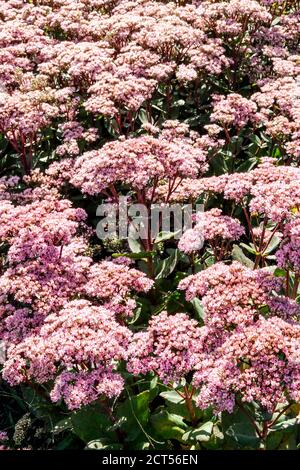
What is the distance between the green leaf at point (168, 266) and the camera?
8516 millimetres

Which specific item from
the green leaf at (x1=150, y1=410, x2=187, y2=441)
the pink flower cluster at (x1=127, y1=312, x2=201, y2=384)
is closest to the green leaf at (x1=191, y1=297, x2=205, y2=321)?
the pink flower cluster at (x1=127, y1=312, x2=201, y2=384)

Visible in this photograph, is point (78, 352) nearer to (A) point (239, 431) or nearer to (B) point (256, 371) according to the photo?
(B) point (256, 371)

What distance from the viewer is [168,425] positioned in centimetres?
662

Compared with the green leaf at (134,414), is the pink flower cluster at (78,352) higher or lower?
higher

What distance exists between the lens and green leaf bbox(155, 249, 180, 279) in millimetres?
8516

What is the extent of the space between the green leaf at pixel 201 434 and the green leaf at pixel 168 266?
267cm

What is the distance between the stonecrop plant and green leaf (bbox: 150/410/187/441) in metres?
0.03

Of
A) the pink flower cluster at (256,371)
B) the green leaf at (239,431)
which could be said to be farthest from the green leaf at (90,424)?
the pink flower cluster at (256,371)

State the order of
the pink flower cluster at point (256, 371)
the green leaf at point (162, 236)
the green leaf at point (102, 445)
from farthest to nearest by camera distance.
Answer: the green leaf at point (162, 236), the green leaf at point (102, 445), the pink flower cluster at point (256, 371)

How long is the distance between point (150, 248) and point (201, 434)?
310cm

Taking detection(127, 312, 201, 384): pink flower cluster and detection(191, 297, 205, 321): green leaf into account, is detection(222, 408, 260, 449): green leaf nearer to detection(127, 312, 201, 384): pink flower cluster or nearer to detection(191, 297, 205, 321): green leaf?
detection(127, 312, 201, 384): pink flower cluster

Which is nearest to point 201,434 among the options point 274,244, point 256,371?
point 256,371

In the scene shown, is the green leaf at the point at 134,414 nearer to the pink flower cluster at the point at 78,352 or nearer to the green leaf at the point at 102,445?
the green leaf at the point at 102,445
